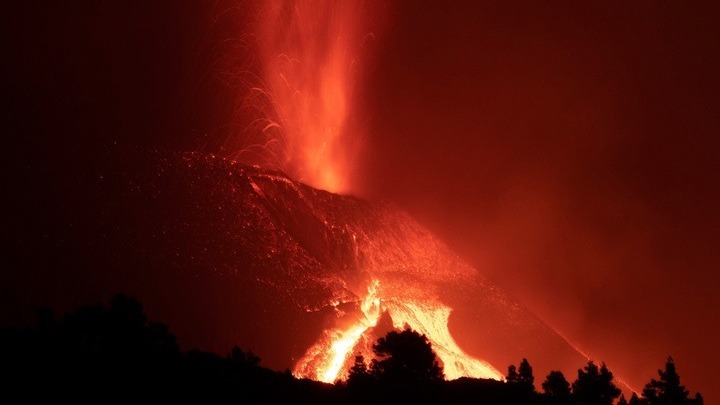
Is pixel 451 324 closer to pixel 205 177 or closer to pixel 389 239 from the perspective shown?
pixel 389 239

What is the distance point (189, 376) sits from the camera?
87.7ft

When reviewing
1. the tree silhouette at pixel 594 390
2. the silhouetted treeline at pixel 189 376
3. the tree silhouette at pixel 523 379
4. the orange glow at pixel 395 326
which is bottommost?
the silhouetted treeline at pixel 189 376

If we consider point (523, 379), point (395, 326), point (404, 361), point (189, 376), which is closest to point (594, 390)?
point (523, 379)

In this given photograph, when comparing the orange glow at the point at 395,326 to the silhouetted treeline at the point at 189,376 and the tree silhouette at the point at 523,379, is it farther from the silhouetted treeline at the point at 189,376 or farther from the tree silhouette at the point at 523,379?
the silhouetted treeline at the point at 189,376

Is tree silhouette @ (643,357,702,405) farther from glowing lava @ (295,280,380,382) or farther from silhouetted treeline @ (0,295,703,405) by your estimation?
glowing lava @ (295,280,380,382)

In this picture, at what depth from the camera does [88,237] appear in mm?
59438

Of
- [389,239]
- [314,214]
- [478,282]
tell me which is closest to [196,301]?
[314,214]

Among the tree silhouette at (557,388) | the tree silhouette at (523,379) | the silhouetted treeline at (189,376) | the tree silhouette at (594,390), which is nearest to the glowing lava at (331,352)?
the silhouetted treeline at (189,376)

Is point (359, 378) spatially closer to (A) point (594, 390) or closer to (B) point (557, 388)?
(B) point (557, 388)

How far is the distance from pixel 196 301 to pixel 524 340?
42560 millimetres

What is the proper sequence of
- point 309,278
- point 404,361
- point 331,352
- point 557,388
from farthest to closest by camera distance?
point 309,278, point 331,352, point 557,388, point 404,361

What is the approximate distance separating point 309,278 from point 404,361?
3538 centimetres

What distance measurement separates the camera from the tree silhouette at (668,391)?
34.3 m

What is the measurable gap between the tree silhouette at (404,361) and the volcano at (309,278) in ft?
68.8
